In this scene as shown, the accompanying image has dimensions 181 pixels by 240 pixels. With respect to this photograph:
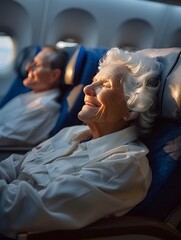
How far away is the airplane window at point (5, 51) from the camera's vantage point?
3654 mm

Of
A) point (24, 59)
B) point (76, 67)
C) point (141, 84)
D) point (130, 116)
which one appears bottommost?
point (24, 59)

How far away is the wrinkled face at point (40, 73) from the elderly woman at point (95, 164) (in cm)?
101

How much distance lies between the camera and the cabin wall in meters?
3.50

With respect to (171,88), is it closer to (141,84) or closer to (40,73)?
(141,84)

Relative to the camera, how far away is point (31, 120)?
2506mm

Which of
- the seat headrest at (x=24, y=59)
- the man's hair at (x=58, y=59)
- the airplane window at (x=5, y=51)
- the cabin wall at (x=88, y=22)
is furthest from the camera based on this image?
the airplane window at (x=5, y=51)

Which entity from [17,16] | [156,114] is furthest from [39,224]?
[17,16]

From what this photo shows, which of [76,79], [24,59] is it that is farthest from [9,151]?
[24,59]

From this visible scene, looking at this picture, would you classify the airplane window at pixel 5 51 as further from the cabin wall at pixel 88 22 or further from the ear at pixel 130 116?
the ear at pixel 130 116

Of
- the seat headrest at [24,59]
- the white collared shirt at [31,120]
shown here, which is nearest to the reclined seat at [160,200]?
the white collared shirt at [31,120]

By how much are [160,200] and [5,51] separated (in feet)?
9.45

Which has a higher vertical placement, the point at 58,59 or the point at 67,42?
the point at 58,59

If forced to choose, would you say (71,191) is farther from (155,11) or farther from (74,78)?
(155,11)

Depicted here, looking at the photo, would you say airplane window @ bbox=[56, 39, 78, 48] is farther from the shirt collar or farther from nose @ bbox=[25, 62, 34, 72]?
the shirt collar
